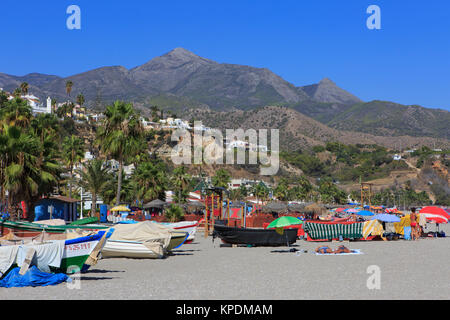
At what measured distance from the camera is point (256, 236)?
89.9 feet

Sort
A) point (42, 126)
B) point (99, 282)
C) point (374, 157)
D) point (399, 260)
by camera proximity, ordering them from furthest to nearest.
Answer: point (374, 157) → point (42, 126) → point (399, 260) → point (99, 282)

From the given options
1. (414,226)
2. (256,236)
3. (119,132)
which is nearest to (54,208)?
(119,132)

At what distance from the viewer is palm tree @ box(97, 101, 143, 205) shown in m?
39.9

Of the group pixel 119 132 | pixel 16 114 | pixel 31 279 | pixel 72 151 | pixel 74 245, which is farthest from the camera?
pixel 72 151

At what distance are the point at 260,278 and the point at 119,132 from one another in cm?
2640

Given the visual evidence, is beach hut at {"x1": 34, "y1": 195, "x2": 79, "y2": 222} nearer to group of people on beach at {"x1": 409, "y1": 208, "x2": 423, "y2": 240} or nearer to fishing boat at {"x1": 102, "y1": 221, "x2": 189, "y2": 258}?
fishing boat at {"x1": 102, "y1": 221, "x2": 189, "y2": 258}

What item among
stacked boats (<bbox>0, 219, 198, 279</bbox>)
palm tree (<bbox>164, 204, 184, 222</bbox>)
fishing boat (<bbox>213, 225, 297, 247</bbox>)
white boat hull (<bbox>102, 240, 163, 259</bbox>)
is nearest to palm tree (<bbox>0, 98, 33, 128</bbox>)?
palm tree (<bbox>164, 204, 184, 222</bbox>)

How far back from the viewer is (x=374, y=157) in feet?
638

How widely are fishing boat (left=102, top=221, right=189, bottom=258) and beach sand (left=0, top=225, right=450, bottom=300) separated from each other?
40 cm

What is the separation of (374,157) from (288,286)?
618 ft

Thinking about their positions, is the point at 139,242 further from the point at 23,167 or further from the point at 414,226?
the point at 414,226

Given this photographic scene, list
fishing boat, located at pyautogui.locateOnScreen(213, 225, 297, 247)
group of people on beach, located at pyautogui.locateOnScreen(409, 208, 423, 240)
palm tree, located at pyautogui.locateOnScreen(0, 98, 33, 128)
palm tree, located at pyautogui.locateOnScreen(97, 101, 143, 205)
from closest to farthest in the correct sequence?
1. fishing boat, located at pyautogui.locateOnScreen(213, 225, 297, 247)
2. group of people on beach, located at pyautogui.locateOnScreen(409, 208, 423, 240)
3. palm tree, located at pyautogui.locateOnScreen(0, 98, 33, 128)
4. palm tree, located at pyautogui.locateOnScreen(97, 101, 143, 205)

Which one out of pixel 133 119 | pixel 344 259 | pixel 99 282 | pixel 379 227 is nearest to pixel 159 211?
pixel 133 119
